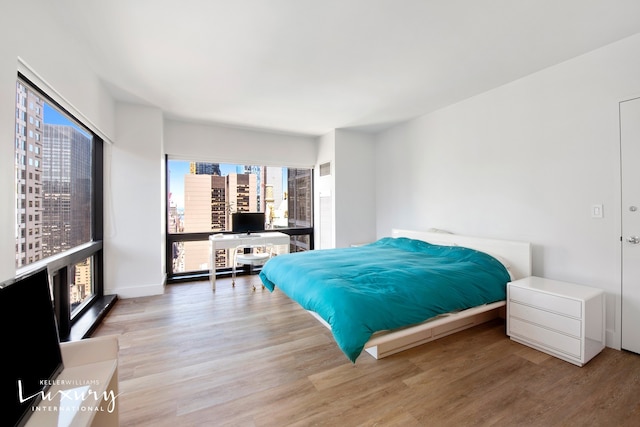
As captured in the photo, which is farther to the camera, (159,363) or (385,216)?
(385,216)

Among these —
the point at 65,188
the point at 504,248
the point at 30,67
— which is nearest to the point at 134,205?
the point at 65,188

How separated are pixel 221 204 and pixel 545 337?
14.8 ft

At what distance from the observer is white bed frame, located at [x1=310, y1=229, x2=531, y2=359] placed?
203 cm

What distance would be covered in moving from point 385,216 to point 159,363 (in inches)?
151

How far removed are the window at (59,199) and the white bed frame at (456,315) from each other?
2.18 meters

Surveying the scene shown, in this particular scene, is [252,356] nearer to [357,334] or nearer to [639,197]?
[357,334]

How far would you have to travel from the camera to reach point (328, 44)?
2.28 meters

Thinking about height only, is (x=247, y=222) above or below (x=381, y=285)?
above

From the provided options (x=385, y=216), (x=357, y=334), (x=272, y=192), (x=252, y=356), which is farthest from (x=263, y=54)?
(x=385, y=216)

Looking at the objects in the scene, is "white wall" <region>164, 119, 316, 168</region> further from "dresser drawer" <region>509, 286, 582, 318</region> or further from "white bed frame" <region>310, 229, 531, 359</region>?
"dresser drawer" <region>509, 286, 582, 318</region>

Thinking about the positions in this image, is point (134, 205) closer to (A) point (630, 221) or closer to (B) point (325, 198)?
(B) point (325, 198)

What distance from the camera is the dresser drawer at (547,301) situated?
2127 millimetres

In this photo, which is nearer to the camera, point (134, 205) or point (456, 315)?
point (456, 315)

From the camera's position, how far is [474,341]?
8.14 feet
